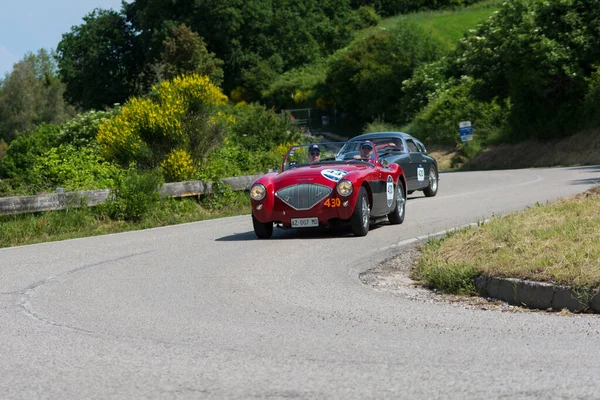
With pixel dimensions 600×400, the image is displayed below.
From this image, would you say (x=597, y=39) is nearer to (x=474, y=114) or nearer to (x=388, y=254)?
(x=474, y=114)

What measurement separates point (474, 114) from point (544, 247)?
4214 centimetres

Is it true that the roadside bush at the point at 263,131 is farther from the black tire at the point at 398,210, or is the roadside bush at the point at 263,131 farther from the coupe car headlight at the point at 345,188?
the coupe car headlight at the point at 345,188

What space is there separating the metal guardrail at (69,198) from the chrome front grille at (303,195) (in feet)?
17.0

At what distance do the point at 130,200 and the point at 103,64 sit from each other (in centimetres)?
6824

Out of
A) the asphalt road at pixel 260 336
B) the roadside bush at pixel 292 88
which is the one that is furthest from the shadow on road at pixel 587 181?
the roadside bush at pixel 292 88

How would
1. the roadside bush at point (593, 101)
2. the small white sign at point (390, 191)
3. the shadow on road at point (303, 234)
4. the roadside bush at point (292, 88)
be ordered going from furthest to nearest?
the roadside bush at point (292, 88) → the roadside bush at point (593, 101) → the small white sign at point (390, 191) → the shadow on road at point (303, 234)

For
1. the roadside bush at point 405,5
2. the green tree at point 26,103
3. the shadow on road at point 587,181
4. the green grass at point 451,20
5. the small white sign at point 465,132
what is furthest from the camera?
the roadside bush at point 405,5

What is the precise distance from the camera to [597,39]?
41719 mm

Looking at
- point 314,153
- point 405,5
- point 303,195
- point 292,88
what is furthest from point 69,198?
point 405,5

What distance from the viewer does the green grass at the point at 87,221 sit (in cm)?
1667

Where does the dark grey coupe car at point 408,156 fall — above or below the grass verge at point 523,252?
above

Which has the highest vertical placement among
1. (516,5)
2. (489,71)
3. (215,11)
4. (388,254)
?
(215,11)

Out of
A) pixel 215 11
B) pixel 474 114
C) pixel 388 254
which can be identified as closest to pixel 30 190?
pixel 388 254

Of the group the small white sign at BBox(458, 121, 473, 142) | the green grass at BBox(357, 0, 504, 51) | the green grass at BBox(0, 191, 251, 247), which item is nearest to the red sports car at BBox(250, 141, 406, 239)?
the green grass at BBox(0, 191, 251, 247)
